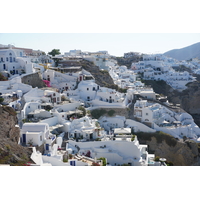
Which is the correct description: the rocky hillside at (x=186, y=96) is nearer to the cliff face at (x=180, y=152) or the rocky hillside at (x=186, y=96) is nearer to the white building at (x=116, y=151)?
the cliff face at (x=180, y=152)

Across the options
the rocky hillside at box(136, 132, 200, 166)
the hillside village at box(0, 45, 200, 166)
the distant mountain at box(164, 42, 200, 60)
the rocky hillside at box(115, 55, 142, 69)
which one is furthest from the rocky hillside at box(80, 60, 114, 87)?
the distant mountain at box(164, 42, 200, 60)

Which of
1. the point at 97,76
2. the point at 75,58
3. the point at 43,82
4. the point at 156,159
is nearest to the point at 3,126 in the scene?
the point at 156,159

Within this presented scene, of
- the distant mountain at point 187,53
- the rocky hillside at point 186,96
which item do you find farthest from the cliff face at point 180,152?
the distant mountain at point 187,53

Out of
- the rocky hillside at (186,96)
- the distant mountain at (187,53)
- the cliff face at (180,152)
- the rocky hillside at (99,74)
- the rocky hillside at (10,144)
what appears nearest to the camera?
the rocky hillside at (10,144)

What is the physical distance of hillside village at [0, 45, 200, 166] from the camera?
51.2ft

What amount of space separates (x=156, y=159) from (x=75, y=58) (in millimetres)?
20282

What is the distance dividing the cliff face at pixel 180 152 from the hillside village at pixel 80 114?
1156 mm

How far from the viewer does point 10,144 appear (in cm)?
1216

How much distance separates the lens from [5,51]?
81.4ft

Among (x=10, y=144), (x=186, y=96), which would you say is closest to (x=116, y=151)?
(x=10, y=144)

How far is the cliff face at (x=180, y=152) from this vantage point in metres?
20.3

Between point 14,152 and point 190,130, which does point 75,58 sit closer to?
point 190,130

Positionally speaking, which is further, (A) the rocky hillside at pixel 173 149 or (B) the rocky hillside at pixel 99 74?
(B) the rocky hillside at pixel 99 74

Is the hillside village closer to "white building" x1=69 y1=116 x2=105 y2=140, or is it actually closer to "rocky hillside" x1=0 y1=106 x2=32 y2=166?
"white building" x1=69 y1=116 x2=105 y2=140
